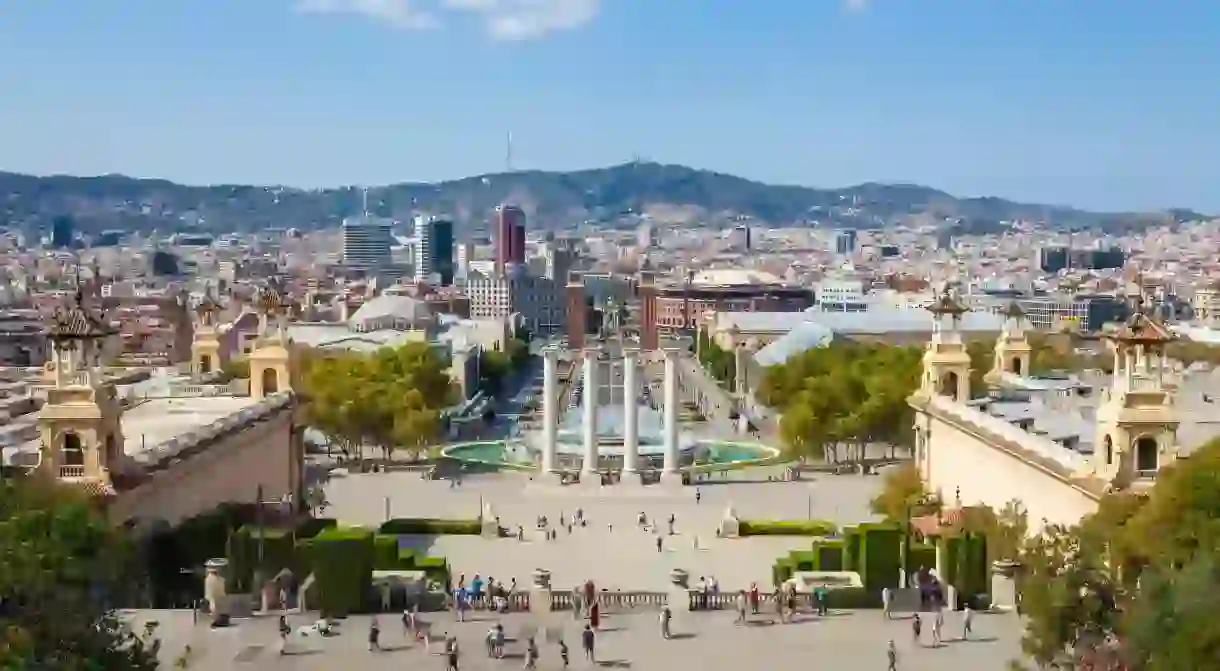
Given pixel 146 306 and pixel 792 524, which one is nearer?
pixel 792 524

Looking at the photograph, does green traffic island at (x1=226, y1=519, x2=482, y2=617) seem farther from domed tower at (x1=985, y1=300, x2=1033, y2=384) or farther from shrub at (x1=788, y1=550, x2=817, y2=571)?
domed tower at (x1=985, y1=300, x2=1033, y2=384)

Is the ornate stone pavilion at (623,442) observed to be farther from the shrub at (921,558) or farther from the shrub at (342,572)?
the shrub at (342,572)

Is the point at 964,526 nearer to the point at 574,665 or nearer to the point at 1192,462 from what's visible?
the point at 1192,462

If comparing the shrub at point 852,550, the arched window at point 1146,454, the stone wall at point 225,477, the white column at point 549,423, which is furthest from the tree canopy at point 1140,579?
the white column at point 549,423

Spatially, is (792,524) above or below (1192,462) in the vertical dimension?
below

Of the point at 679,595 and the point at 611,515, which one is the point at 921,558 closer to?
the point at 679,595

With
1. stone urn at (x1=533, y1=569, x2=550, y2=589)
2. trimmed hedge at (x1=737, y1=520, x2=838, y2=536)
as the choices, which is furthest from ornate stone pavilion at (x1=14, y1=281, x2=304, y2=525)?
trimmed hedge at (x1=737, y1=520, x2=838, y2=536)

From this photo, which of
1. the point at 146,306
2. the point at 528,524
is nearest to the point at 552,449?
the point at 528,524
